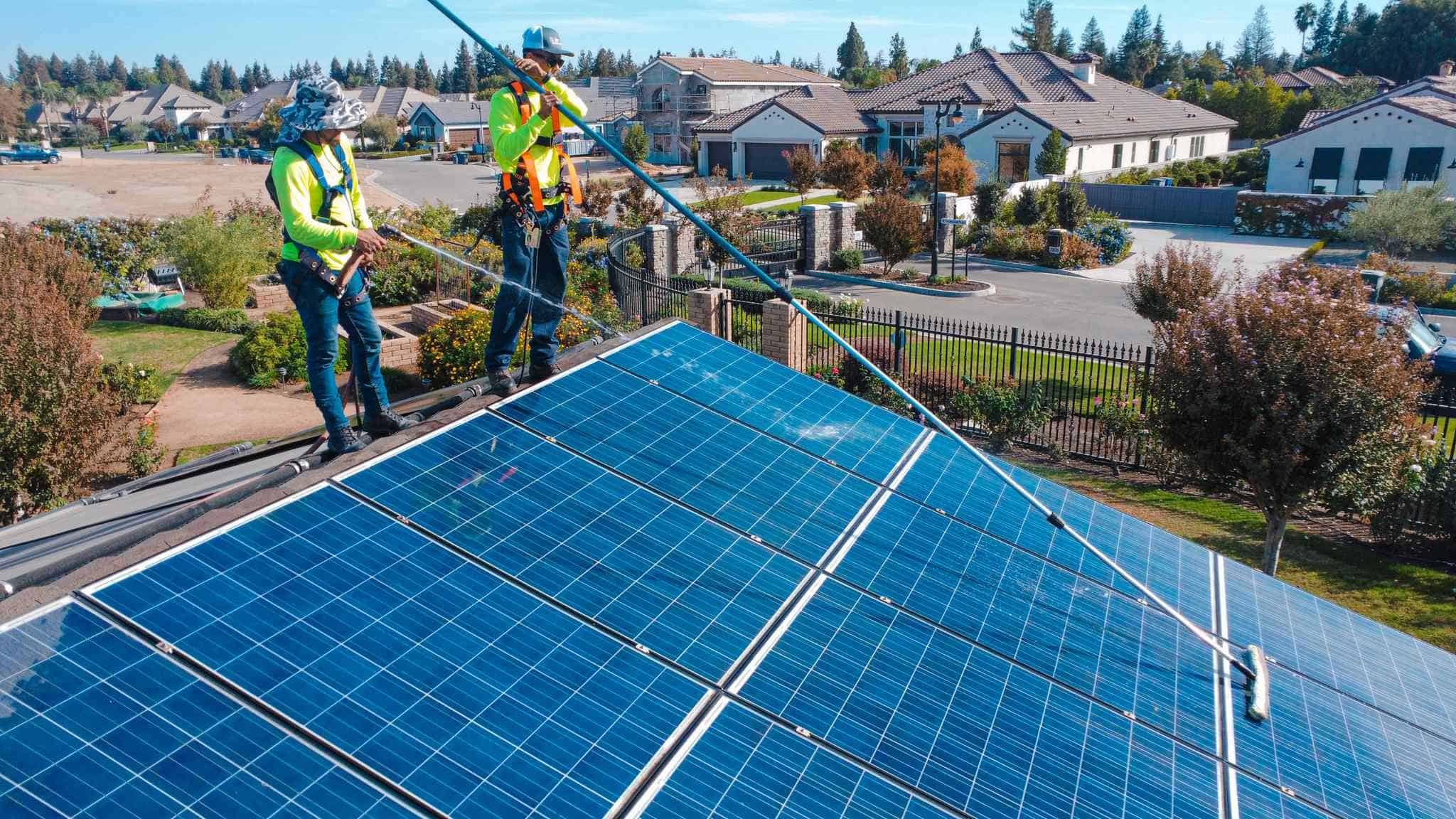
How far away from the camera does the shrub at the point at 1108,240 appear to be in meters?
36.8

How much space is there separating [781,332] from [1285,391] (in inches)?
325

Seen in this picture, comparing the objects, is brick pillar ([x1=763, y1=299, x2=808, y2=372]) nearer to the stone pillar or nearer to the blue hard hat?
the blue hard hat

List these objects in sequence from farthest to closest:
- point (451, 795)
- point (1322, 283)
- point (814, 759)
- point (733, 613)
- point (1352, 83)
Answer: point (1352, 83) → point (1322, 283) → point (733, 613) → point (814, 759) → point (451, 795)

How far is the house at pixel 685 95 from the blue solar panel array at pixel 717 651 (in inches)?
3074

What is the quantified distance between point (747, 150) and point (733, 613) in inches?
2575

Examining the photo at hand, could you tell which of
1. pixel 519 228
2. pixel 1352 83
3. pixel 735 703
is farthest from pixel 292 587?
pixel 1352 83

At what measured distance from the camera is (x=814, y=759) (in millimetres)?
3914

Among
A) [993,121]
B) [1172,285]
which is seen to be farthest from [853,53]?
[1172,285]

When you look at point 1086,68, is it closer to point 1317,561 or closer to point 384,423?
point 1317,561

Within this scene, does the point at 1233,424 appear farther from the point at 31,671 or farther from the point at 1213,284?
the point at 31,671

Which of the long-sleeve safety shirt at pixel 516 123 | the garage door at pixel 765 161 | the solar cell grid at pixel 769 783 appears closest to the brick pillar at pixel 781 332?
the long-sleeve safety shirt at pixel 516 123

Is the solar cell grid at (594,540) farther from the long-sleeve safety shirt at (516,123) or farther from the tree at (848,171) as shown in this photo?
the tree at (848,171)

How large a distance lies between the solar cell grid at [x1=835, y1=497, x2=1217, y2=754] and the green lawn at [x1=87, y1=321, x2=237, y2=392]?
1783cm

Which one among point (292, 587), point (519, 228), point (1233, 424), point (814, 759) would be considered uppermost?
point (519, 228)
